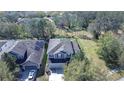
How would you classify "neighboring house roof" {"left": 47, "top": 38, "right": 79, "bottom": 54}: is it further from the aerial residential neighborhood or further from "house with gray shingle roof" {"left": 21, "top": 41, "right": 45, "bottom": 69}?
"house with gray shingle roof" {"left": 21, "top": 41, "right": 45, "bottom": 69}

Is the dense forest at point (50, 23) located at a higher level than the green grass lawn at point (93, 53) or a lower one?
higher

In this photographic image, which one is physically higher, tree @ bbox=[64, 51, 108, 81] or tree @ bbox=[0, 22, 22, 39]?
tree @ bbox=[0, 22, 22, 39]

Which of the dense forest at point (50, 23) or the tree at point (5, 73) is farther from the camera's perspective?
the dense forest at point (50, 23)

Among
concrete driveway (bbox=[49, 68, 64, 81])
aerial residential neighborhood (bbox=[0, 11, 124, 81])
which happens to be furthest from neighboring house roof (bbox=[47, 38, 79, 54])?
concrete driveway (bbox=[49, 68, 64, 81])

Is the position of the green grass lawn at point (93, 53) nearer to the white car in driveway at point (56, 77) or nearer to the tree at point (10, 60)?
the white car in driveway at point (56, 77)

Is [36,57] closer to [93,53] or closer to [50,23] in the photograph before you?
[50,23]

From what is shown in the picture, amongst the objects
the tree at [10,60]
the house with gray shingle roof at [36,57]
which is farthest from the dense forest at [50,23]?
the tree at [10,60]

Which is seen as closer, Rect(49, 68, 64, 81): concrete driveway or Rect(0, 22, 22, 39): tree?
Rect(49, 68, 64, 81): concrete driveway
